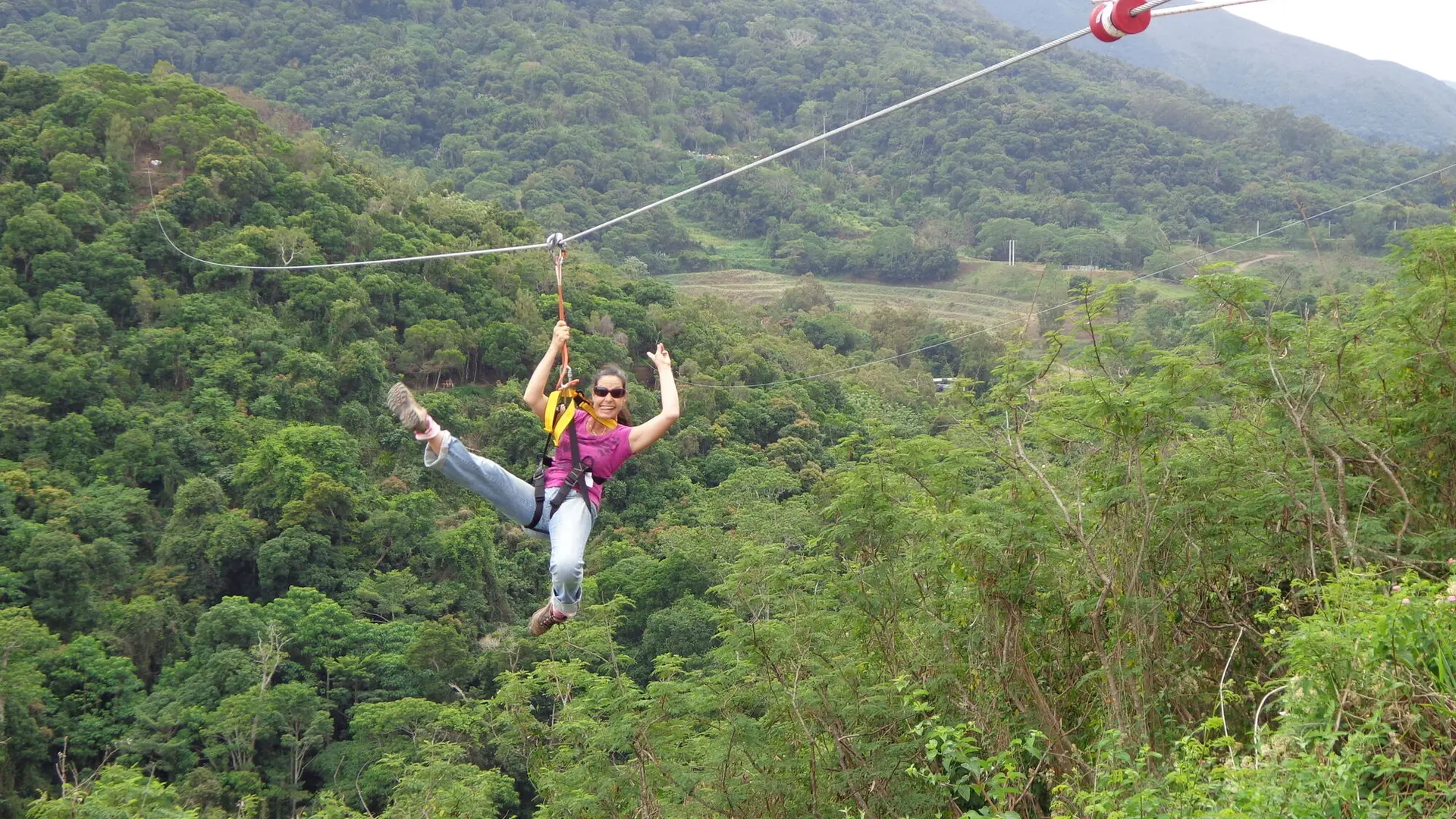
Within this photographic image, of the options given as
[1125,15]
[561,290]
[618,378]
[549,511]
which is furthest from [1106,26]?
[549,511]

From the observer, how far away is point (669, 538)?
2283cm

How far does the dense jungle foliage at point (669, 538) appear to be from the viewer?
6.07m

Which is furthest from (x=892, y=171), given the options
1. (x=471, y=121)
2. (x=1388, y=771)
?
(x=1388, y=771)

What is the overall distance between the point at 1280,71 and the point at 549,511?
18278 centimetres

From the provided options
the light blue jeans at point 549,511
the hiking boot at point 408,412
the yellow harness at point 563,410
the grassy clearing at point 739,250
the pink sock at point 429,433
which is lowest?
the grassy clearing at point 739,250

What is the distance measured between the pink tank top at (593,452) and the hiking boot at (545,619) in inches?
18.8

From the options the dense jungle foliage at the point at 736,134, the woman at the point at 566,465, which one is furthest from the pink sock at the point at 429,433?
the dense jungle foliage at the point at 736,134

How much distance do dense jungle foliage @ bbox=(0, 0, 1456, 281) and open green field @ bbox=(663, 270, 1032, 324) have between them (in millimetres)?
1767

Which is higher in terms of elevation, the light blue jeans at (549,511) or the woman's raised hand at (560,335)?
the woman's raised hand at (560,335)

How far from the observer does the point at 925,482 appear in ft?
29.6

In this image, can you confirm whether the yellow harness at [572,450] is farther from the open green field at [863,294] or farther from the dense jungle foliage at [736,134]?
the dense jungle foliage at [736,134]

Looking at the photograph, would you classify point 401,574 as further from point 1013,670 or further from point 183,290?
point 1013,670

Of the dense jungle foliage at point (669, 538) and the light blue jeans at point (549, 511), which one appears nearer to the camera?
the light blue jeans at point (549, 511)

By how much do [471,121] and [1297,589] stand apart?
68.1m
